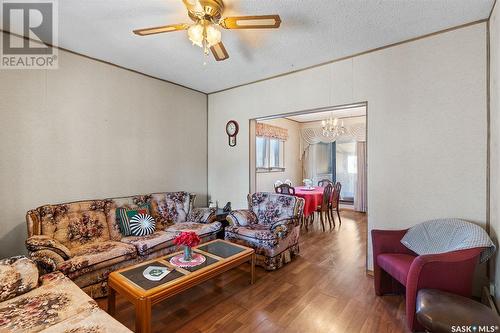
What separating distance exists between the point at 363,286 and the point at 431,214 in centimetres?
105

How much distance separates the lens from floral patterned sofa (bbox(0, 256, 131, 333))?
1.34 metres

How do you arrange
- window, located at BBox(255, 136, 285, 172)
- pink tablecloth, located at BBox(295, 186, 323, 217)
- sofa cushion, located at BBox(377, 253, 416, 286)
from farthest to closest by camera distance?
window, located at BBox(255, 136, 285, 172), pink tablecloth, located at BBox(295, 186, 323, 217), sofa cushion, located at BBox(377, 253, 416, 286)

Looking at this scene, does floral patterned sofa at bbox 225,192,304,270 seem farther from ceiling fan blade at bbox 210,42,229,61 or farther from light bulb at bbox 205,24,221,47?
light bulb at bbox 205,24,221,47

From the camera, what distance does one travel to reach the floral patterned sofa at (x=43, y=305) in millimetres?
1336

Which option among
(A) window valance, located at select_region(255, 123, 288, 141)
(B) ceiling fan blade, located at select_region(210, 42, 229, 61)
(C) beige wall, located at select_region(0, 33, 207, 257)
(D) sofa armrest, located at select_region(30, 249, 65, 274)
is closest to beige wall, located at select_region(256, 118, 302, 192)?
(A) window valance, located at select_region(255, 123, 288, 141)

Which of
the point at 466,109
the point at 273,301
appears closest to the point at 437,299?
the point at 273,301

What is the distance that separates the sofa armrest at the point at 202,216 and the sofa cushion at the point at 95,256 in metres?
1.08

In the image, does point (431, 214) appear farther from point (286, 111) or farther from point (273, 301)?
point (286, 111)

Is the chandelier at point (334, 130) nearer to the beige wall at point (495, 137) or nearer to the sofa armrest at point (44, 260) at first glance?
the beige wall at point (495, 137)

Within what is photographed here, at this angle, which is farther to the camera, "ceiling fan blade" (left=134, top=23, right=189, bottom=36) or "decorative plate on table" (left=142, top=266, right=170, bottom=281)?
"decorative plate on table" (left=142, top=266, right=170, bottom=281)

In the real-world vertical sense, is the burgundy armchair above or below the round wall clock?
below

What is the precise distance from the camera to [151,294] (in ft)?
5.54

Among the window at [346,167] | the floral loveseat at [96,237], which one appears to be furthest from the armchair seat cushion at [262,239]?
the window at [346,167]

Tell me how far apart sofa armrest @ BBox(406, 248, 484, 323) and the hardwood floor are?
0.43 meters
